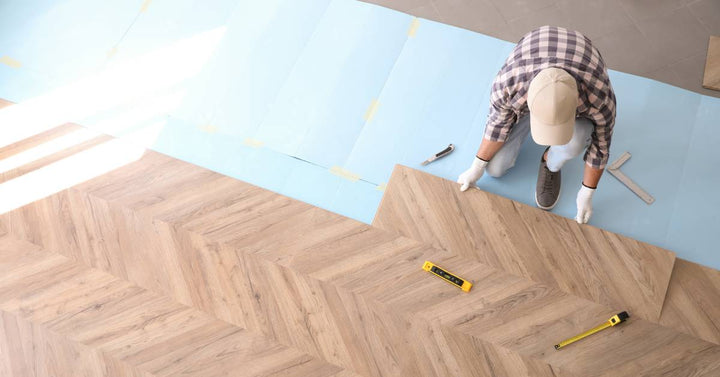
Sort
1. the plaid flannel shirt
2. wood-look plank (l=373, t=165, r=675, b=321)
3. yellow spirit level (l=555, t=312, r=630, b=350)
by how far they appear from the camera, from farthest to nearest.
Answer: wood-look plank (l=373, t=165, r=675, b=321) → yellow spirit level (l=555, t=312, r=630, b=350) → the plaid flannel shirt

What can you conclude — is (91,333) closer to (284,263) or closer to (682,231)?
(284,263)

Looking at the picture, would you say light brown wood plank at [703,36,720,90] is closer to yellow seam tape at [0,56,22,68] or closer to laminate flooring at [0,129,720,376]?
laminate flooring at [0,129,720,376]

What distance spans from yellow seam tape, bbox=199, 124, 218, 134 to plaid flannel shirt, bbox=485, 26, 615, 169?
1688mm

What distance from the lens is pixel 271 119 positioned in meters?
3.59

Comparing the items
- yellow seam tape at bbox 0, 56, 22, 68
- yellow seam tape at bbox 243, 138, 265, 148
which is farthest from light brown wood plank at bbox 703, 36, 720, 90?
yellow seam tape at bbox 0, 56, 22, 68

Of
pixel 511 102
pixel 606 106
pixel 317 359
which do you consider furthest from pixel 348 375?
pixel 606 106

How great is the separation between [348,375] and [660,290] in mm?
1569

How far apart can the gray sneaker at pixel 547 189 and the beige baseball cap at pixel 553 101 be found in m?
0.77

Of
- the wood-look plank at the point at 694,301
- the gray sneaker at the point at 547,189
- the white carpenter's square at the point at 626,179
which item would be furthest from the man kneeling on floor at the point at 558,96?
the wood-look plank at the point at 694,301

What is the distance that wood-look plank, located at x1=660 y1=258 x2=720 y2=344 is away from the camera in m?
2.87

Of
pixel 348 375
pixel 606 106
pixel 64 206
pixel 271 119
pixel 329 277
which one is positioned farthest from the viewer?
pixel 271 119

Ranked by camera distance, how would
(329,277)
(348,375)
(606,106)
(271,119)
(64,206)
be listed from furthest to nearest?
1. (271,119)
2. (64,206)
3. (329,277)
4. (348,375)
5. (606,106)

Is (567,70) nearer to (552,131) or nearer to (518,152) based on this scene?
(552,131)

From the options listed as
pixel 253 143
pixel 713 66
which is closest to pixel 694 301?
pixel 713 66
